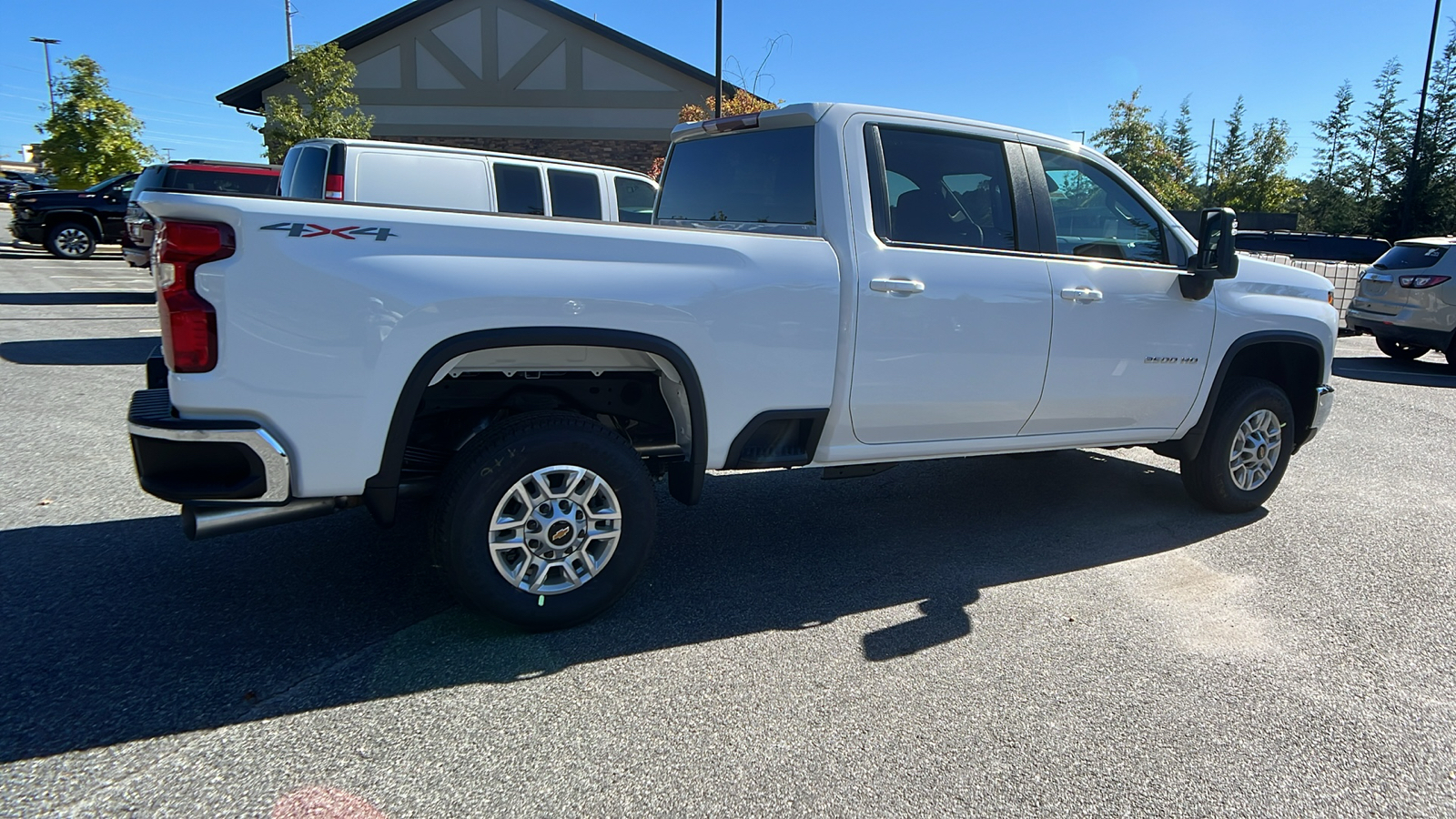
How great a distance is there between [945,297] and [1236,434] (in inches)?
92.7

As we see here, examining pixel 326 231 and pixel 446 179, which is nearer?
pixel 326 231

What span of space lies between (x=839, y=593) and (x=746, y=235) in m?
1.61

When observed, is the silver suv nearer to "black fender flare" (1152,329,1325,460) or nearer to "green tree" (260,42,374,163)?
"black fender flare" (1152,329,1325,460)

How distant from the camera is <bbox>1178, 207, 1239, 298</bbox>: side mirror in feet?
15.3

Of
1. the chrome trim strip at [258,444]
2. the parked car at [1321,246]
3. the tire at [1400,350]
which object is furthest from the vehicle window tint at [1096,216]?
the parked car at [1321,246]

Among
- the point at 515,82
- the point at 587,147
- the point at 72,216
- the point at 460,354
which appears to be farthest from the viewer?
the point at 587,147

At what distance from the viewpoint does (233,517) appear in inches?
119

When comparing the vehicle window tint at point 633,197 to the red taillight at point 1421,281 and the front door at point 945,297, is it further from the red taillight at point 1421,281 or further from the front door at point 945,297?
the red taillight at point 1421,281

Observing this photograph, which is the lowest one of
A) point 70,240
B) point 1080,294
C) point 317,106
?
point 1080,294

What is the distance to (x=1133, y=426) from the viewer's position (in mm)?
4977

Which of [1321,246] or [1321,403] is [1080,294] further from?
[1321,246]

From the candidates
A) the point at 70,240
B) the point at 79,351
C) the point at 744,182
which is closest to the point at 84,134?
the point at 70,240

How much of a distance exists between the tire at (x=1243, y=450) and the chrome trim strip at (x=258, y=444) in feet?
15.5

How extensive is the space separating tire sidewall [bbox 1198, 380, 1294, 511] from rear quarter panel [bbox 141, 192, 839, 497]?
2994mm
